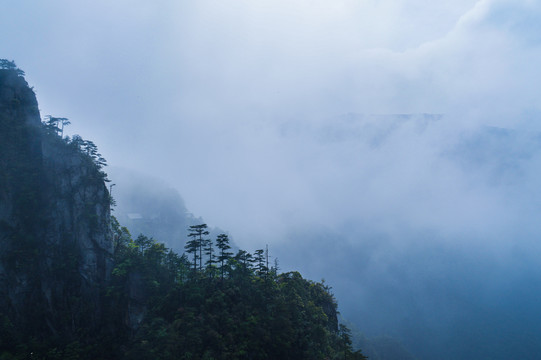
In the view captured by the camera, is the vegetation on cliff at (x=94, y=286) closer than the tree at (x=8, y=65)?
Yes

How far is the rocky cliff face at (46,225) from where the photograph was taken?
134 ft

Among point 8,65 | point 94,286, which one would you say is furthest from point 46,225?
point 8,65

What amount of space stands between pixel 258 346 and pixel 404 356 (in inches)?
4689

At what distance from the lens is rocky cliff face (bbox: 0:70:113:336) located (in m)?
40.7

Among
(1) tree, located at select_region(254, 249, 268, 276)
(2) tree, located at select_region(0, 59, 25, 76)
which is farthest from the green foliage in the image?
(2) tree, located at select_region(0, 59, 25, 76)

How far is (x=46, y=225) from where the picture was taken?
43.5 meters

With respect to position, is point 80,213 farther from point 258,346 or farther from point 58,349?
point 258,346

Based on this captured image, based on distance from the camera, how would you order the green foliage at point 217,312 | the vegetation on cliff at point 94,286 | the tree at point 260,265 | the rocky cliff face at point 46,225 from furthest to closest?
the tree at point 260,265 < the rocky cliff face at point 46,225 < the vegetation on cliff at point 94,286 < the green foliage at point 217,312

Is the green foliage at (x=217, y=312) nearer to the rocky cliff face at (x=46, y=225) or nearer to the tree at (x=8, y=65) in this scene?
the rocky cliff face at (x=46, y=225)

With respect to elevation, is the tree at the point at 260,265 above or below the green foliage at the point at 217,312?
above

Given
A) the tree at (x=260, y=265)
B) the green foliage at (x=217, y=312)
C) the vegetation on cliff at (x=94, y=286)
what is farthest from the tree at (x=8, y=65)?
the tree at (x=260, y=265)

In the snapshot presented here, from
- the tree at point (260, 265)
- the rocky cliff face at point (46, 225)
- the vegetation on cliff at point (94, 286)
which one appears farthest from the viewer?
the tree at point (260, 265)

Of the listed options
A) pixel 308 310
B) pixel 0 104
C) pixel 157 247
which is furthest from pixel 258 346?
pixel 0 104

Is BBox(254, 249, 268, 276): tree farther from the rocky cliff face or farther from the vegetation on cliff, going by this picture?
the rocky cliff face
